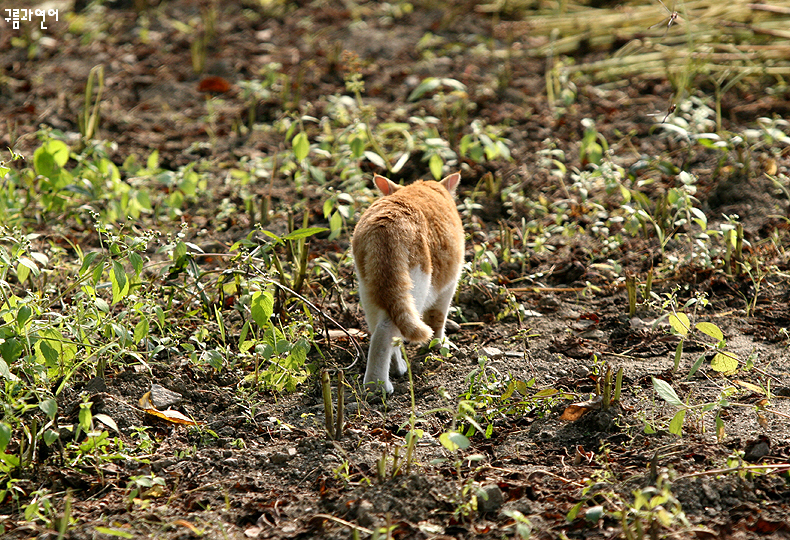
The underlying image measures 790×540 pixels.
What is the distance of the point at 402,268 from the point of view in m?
3.21

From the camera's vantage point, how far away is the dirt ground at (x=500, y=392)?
2.54 m

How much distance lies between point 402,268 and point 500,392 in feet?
2.37

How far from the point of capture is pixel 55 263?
4.35m

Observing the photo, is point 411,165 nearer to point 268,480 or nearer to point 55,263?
point 55,263

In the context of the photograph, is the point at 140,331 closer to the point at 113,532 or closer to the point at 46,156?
the point at 113,532

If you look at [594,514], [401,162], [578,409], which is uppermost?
[401,162]

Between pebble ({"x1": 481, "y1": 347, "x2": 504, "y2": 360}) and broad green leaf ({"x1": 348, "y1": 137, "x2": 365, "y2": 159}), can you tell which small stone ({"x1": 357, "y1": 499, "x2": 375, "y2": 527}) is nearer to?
pebble ({"x1": 481, "y1": 347, "x2": 504, "y2": 360})

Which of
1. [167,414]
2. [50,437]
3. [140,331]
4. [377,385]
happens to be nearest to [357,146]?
[377,385]

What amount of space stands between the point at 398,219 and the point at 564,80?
12.5ft

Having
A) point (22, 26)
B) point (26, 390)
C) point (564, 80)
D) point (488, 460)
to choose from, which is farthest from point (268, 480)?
point (22, 26)

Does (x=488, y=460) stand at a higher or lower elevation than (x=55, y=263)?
lower

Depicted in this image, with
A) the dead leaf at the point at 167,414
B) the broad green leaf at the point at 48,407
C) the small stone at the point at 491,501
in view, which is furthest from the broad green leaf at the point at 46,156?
the small stone at the point at 491,501

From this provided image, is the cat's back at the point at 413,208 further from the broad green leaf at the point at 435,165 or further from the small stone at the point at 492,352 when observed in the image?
the broad green leaf at the point at 435,165

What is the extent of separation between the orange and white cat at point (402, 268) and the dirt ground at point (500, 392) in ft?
0.91
